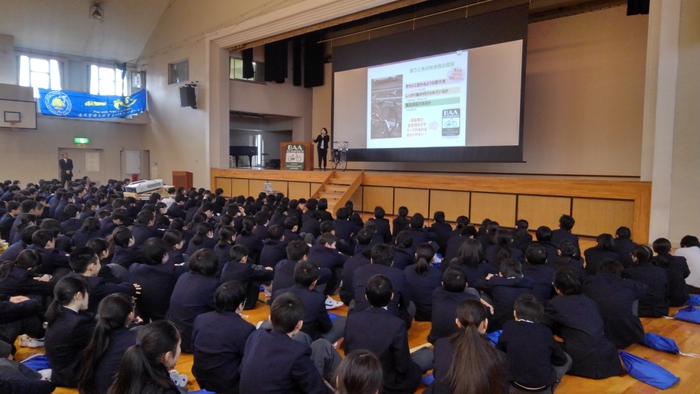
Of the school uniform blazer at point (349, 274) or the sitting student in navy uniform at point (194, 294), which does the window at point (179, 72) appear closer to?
the school uniform blazer at point (349, 274)

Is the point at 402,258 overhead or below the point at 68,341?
overhead

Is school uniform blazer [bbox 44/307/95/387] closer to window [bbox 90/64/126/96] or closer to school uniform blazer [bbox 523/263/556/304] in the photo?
school uniform blazer [bbox 523/263/556/304]

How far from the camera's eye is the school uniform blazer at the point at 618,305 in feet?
11.7

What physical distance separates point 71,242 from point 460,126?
8.00 m

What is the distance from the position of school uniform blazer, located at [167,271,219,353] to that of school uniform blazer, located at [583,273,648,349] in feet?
9.77

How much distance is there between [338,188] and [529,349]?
887cm

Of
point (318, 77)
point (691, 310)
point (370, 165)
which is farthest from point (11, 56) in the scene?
point (691, 310)

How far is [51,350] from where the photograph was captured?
269 centimetres

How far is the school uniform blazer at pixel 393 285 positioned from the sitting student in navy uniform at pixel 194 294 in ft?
3.59

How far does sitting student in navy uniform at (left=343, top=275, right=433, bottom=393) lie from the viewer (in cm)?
260

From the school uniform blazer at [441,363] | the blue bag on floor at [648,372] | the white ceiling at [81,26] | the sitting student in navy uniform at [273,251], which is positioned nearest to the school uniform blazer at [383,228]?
the sitting student in navy uniform at [273,251]

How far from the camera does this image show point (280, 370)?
6.98ft

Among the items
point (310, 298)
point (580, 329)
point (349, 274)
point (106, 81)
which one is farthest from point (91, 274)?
point (106, 81)

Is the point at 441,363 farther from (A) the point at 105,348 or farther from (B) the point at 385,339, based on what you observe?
(A) the point at 105,348
